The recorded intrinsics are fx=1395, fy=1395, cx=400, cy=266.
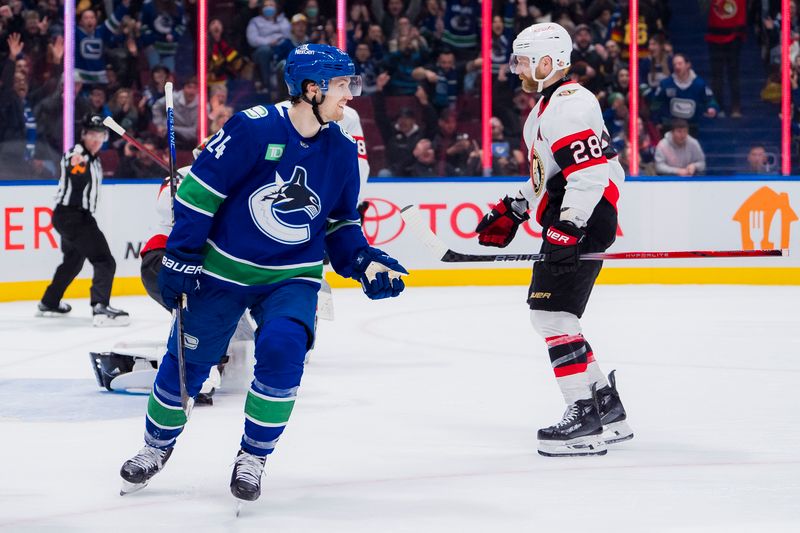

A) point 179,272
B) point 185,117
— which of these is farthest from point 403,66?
point 179,272

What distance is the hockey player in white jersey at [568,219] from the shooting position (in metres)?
3.94

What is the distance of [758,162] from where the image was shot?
Result: 9914 mm

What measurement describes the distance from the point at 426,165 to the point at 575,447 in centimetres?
594

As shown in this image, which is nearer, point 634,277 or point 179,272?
point 179,272

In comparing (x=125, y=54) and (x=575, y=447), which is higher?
(x=125, y=54)

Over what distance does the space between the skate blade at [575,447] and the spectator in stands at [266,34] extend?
20.8ft

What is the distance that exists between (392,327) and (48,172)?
2.86 m

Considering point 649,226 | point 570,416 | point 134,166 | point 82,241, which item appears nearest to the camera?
point 570,416

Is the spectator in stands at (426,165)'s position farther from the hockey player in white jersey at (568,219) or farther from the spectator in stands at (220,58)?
the hockey player in white jersey at (568,219)

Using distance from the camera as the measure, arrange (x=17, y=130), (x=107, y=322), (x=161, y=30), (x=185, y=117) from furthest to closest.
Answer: (x=161, y=30)
(x=185, y=117)
(x=17, y=130)
(x=107, y=322)

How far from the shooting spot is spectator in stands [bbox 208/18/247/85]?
31.9 feet

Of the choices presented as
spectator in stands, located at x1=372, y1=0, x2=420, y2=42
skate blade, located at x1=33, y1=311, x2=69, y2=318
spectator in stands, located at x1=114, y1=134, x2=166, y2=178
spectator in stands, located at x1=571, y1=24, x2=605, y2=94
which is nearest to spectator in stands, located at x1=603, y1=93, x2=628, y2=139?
spectator in stands, located at x1=571, y1=24, x2=605, y2=94

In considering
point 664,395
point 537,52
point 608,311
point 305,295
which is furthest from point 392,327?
point 305,295

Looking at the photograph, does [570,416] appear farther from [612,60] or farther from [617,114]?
[612,60]
